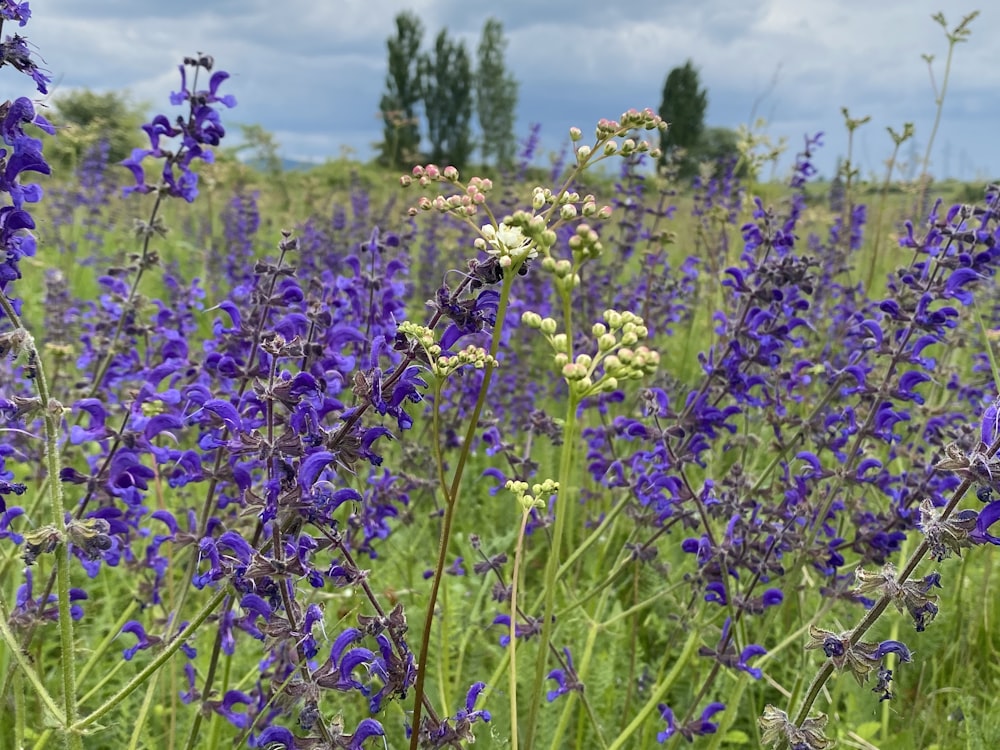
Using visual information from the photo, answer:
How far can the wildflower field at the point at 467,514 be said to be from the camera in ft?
5.41

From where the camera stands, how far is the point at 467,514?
5.21m

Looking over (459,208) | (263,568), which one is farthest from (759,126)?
(263,568)

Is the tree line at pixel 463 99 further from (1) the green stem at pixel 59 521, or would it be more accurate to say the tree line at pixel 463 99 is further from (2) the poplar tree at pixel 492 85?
(1) the green stem at pixel 59 521

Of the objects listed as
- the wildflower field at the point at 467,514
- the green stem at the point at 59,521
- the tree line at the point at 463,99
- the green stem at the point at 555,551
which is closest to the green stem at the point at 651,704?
the wildflower field at the point at 467,514

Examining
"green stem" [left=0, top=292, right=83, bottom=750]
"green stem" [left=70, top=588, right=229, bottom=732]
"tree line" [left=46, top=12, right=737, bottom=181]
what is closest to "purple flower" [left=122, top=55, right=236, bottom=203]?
"green stem" [left=0, top=292, right=83, bottom=750]

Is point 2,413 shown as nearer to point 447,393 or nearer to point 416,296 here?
point 447,393

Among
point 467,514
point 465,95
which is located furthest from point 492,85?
point 467,514

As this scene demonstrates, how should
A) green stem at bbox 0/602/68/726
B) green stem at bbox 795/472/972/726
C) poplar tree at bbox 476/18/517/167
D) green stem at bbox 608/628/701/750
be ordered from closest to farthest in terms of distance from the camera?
green stem at bbox 795/472/972/726
green stem at bbox 0/602/68/726
green stem at bbox 608/628/701/750
poplar tree at bbox 476/18/517/167

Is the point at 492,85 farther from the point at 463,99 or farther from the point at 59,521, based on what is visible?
the point at 59,521

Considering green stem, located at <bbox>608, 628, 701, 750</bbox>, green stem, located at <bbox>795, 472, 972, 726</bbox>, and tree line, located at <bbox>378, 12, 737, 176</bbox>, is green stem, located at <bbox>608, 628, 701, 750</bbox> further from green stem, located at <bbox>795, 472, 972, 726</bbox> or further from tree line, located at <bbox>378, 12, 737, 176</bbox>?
tree line, located at <bbox>378, 12, 737, 176</bbox>

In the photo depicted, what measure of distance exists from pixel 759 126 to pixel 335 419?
4.31m

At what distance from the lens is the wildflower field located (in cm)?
165

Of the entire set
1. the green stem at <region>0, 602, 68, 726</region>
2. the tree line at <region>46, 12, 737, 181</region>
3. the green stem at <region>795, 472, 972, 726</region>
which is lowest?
the green stem at <region>0, 602, 68, 726</region>

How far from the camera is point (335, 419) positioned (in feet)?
7.43
